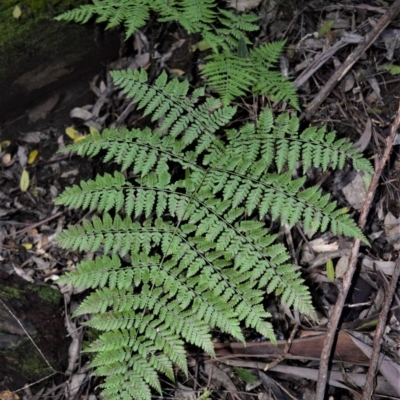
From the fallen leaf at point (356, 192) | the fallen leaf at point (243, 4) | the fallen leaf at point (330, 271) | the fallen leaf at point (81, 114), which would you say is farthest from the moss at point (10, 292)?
the fallen leaf at point (243, 4)

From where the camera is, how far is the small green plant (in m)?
3.04

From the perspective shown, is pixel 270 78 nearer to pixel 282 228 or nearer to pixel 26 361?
pixel 282 228

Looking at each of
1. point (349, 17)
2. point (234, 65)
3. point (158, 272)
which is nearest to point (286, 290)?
point (158, 272)

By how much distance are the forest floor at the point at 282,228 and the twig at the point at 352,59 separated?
0.09ft

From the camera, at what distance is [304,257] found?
3.74m

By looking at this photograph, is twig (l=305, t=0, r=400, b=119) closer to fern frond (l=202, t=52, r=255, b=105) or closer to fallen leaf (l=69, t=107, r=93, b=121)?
fern frond (l=202, t=52, r=255, b=105)

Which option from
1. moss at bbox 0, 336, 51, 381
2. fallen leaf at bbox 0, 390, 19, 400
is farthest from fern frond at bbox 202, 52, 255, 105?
fallen leaf at bbox 0, 390, 19, 400

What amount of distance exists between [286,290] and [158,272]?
0.69m

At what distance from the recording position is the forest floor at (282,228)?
136 inches

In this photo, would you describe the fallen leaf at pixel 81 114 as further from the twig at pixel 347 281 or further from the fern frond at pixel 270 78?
the twig at pixel 347 281

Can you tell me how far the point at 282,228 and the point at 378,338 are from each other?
0.91m

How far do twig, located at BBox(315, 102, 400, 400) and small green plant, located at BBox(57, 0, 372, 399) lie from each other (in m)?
0.24

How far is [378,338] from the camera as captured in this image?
3.17m

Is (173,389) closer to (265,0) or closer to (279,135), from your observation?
(279,135)
